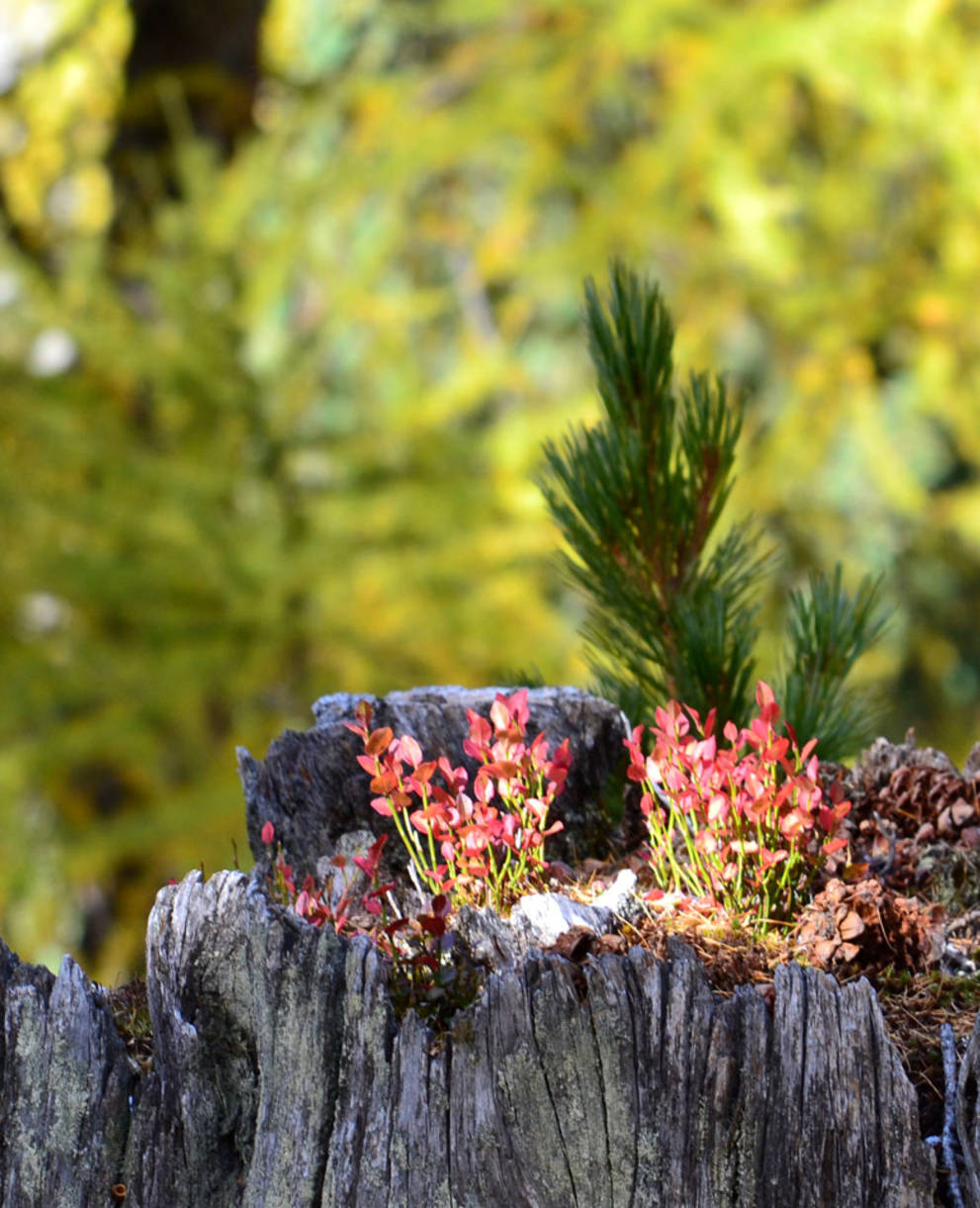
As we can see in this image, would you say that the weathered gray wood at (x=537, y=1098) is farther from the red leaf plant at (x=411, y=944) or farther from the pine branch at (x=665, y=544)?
the pine branch at (x=665, y=544)

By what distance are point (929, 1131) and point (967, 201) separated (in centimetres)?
616

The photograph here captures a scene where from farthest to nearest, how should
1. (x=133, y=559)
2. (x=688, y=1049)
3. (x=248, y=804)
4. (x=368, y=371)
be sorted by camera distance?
(x=368, y=371) < (x=133, y=559) < (x=248, y=804) < (x=688, y=1049)

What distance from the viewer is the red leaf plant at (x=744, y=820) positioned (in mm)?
1549

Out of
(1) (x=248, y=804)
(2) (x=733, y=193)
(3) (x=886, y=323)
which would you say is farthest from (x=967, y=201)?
(1) (x=248, y=804)

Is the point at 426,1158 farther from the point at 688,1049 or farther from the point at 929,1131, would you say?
the point at 929,1131

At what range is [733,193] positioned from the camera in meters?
5.84

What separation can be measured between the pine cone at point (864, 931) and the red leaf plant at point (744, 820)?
0.17 ft

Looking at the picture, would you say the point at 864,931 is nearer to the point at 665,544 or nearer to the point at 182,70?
the point at 665,544

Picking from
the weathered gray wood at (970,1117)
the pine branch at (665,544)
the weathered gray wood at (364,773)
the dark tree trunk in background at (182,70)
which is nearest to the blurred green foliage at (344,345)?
the dark tree trunk in background at (182,70)

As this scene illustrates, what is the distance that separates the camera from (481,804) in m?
1.57

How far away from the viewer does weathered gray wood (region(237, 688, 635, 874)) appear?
71.3 inches

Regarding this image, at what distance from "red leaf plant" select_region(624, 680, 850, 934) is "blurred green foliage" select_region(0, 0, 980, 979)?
3178 millimetres

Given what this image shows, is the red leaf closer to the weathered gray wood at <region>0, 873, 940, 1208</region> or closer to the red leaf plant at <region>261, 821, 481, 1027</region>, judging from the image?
the red leaf plant at <region>261, 821, 481, 1027</region>

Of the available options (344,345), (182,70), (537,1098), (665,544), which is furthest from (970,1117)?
(182,70)
